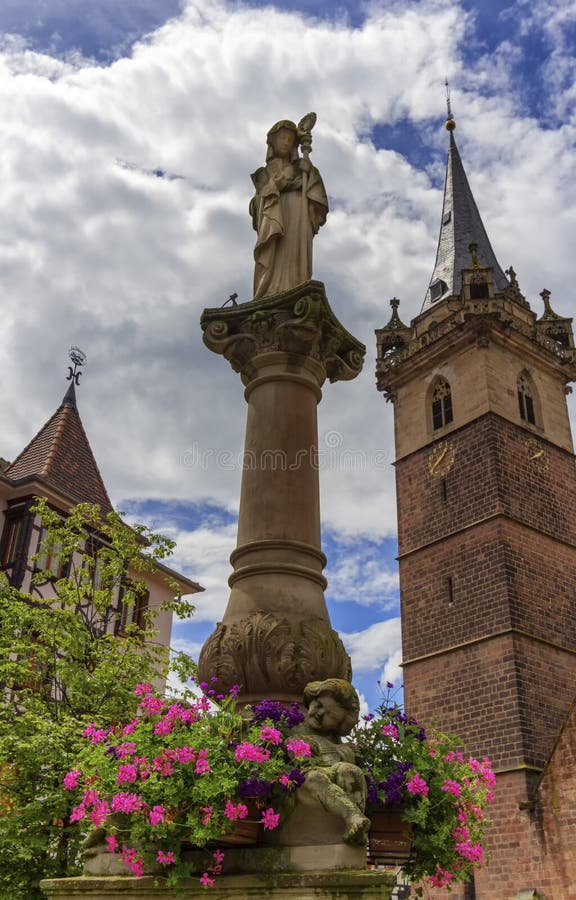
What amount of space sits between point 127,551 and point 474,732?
1573 cm

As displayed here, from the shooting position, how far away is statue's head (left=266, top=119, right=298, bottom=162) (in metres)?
7.27

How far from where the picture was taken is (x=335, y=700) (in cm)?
424

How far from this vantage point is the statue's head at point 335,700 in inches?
166

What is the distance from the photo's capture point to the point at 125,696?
9.52 metres

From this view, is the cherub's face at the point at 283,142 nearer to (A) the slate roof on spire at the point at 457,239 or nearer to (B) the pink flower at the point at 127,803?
(B) the pink flower at the point at 127,803

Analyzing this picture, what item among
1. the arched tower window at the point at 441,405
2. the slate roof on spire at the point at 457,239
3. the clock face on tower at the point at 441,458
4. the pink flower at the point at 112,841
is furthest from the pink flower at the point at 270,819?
the slate roof on spire at the point at 457,239

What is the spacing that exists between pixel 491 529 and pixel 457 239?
17.9 meters

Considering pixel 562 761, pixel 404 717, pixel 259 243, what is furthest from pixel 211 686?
pixel 562 761

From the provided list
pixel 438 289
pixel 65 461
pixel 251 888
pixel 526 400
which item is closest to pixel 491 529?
pixel 526 400

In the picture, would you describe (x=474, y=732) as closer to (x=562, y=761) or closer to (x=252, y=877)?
(x=562, y=761)

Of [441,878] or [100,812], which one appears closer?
[100,812]

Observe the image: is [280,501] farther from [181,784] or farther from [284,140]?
[284,140]

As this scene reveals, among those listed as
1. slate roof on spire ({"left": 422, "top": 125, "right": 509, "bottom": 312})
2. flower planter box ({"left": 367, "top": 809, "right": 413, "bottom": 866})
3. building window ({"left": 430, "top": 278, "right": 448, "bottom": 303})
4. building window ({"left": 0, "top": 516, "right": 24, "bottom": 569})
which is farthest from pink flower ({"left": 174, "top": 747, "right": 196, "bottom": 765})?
building window ({"left": 430, "top": 278, "right": 448, "bottom": 303})

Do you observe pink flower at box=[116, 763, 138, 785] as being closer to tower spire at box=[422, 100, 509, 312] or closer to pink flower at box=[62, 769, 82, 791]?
pink flower at box=[62, 769, 82, 791]
